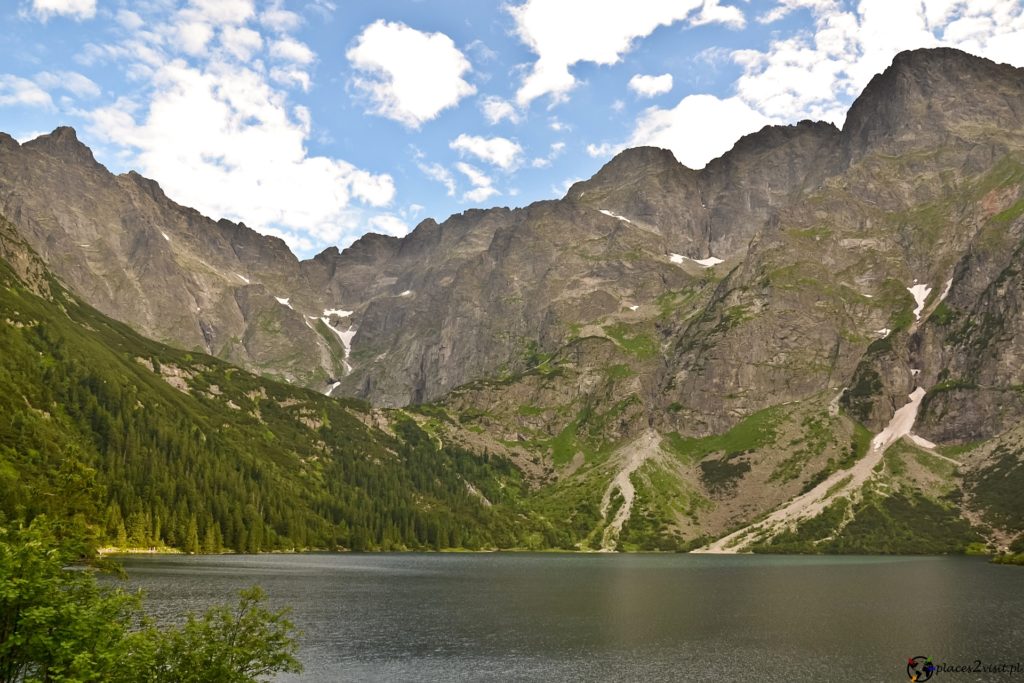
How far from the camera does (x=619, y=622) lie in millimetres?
97500

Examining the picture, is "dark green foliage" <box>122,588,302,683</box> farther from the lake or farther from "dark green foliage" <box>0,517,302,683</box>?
the lake

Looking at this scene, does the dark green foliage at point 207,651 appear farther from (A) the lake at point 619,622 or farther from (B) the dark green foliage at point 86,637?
(A) the lake at point 619,622

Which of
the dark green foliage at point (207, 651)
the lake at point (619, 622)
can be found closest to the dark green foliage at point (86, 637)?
the dark green foliage at point (207, 651)

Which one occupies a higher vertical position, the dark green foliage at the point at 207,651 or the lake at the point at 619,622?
the dark green foliage at the point at 207,651

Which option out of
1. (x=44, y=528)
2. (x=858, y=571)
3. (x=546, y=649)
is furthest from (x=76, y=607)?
(x=858, y=571)

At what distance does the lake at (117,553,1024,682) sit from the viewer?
228ft

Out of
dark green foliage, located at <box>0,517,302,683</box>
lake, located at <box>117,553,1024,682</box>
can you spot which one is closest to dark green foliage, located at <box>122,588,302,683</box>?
dark green foliage, located at <box>0,517,302,683</box>

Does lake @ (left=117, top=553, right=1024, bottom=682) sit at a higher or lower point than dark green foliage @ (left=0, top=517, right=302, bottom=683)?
lower

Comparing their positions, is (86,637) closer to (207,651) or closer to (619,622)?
(207,651)

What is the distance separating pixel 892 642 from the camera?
Result: 3194 inches

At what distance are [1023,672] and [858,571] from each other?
140820mm

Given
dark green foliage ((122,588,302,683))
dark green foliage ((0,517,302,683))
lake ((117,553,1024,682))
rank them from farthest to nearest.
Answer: lake ((117,553,1024,682)), dark green foliage ((122,588,302,683)), dark green foliage ((0,517,302,683))

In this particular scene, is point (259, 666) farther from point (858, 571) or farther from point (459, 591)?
point (858, 571)

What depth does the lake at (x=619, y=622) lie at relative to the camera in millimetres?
69625
